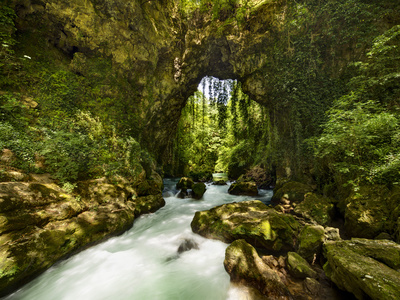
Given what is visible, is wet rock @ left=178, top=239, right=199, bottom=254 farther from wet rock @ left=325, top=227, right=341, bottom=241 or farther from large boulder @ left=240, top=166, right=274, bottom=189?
large boulder @ left=240, top=166, right=274, bottom=189

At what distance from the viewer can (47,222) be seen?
3.28 metres

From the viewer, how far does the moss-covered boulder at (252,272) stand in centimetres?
246

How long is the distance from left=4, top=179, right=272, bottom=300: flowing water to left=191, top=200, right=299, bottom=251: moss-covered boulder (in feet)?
1.08

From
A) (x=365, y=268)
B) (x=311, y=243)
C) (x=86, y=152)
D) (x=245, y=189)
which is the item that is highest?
(x=86, y=152)

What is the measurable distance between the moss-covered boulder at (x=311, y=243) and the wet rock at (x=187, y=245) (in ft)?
8.45

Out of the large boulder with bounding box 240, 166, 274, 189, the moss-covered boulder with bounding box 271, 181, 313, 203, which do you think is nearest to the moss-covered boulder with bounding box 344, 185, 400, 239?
the moss-covered boulder with bounding box 271, 181, 313, 203

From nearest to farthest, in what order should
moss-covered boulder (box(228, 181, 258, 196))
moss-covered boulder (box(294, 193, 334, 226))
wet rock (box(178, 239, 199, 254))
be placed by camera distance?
wet rock (box(178, 239, 199, 254)) < moss-covered boulder (box(294, 193, 334, 226)) < moss-covered boulder (box(228, 181, 258, 196))

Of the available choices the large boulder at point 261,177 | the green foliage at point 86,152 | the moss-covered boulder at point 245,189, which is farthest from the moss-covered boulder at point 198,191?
the large boulder at point 261,177

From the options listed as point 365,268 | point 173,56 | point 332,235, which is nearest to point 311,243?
point 332,235

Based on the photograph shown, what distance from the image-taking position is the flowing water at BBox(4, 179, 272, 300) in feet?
9.30

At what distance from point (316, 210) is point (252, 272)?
3728mm

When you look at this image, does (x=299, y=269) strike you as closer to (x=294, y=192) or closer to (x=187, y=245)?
(x=187, y=245)

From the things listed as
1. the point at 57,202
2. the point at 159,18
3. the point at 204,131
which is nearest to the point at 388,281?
the point at 57,202

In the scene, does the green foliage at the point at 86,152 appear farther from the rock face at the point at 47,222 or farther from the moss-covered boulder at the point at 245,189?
the moss-covered boulder at the point at 245,189
